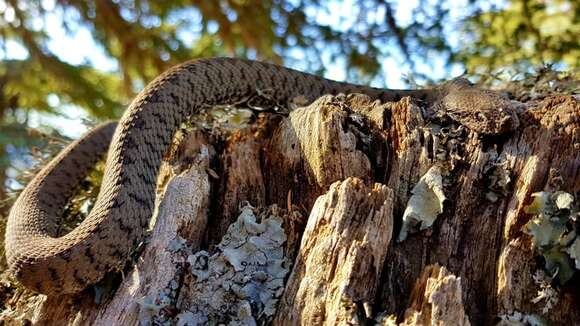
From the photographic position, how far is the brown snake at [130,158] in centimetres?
356

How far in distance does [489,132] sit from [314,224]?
1046mm

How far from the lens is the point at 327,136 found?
3.47 metres

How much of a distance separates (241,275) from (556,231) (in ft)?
4.77

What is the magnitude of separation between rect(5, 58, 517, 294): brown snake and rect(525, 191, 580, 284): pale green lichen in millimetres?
516

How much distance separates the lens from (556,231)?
2.90 m

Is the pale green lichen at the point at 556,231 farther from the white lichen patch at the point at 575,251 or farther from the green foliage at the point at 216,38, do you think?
the green foliage at the point at 216,38

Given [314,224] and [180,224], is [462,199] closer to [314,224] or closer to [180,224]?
[314,224]

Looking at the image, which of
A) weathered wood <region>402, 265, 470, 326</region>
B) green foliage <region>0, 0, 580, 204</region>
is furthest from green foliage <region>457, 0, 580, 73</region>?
weathered wood <region>402, 265, 470, 326</region>

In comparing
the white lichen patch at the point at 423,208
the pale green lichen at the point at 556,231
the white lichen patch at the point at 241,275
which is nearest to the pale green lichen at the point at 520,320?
the pale green lichen at the point at 556,231

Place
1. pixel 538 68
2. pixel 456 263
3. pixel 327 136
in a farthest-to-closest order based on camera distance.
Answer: pixel 538 68, pixel 327 136, pixel 456 263

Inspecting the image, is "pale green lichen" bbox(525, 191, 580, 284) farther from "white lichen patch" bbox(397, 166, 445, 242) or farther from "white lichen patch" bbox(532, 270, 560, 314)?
"white lichen patch" bbox(397, 166, 445, 242)

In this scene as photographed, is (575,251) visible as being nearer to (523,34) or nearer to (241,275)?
(241,275)

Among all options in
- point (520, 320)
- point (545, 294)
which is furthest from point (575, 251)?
point (520, 320)

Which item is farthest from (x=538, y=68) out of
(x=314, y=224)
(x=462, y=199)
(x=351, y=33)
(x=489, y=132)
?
(x=351, y=33)
